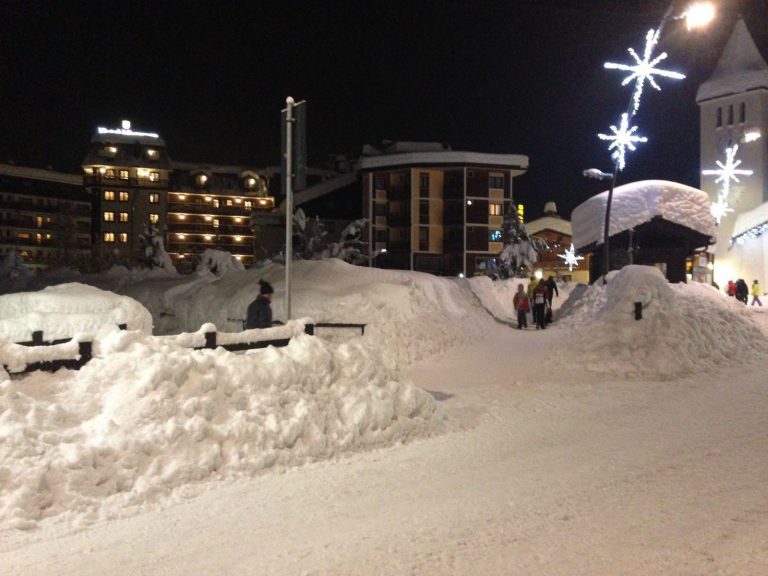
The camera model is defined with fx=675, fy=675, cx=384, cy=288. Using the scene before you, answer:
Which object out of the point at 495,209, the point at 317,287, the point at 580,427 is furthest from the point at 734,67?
the point at 580,427

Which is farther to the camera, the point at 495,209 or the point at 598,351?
the point at 495,209

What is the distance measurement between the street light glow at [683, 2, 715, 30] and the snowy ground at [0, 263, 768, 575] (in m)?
9.26

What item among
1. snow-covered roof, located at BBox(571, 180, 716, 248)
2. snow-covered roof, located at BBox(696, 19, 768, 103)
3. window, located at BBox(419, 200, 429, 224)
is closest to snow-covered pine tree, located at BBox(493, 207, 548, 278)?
window, located at BBox(419, 200, 429, 224)

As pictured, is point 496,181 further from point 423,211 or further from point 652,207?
point 652,207

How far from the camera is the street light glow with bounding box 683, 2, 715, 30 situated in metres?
16.5

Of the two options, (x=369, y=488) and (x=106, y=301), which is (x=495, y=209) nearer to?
(x=106, y=301)

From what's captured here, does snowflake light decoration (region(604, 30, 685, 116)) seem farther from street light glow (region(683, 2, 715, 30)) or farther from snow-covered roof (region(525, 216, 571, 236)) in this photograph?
snow-covered roof (region(525, 216, 571, 236))

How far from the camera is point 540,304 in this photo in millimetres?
22438

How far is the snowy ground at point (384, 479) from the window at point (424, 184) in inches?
1909

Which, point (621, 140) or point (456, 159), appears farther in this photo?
point (456, 159)

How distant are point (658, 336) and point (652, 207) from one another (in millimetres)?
11581

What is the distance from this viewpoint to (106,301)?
14.7 meters

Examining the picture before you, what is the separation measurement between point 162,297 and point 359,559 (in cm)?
2310

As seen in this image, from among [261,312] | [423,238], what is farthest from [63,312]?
[423,238]
